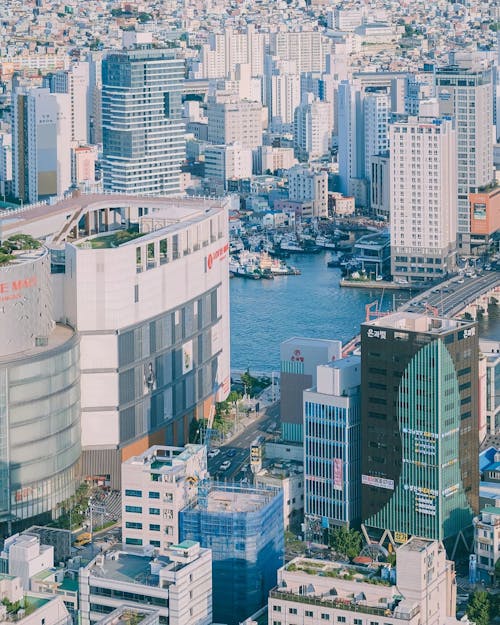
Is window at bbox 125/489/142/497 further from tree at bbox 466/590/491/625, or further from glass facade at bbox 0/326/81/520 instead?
tree at bbox 466/590/491/625

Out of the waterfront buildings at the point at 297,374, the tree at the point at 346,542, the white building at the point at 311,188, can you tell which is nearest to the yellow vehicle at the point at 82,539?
the tree at the point at 346,542

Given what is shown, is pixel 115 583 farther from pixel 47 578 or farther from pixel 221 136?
pixel 221 136

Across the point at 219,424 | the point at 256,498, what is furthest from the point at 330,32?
the point at 256,498

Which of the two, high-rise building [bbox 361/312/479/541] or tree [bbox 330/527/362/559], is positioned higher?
high-rise building [bbox 361/312/479/541]

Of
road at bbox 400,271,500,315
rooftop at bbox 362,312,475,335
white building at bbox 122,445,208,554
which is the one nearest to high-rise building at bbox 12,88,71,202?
road at bbox 400,271,500,315

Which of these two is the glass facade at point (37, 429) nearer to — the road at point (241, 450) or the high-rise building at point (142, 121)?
the road at point (241, 450)
